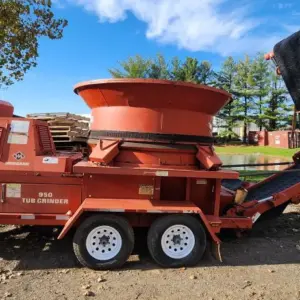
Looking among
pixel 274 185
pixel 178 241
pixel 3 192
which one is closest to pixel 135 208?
pixel 178 241

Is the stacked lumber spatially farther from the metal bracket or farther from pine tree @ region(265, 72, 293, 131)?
pine tree @ region(265, 72, 293, 131)

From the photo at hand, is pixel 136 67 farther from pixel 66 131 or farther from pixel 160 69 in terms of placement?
pixel 66 131

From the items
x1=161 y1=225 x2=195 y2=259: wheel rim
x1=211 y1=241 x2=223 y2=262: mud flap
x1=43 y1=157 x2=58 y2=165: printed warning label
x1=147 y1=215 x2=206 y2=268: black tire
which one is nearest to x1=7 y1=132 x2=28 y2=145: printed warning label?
x1=43 y1=157 x2=58 y2=165: printed warning label

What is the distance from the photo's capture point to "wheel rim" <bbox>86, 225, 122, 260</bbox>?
4744 mm

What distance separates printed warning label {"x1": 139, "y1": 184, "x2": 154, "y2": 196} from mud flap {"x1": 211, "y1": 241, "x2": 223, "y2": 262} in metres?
1.11

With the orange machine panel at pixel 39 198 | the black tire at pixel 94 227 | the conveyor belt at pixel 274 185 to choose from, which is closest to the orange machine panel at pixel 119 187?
the orange machine panel at pixel 39 198

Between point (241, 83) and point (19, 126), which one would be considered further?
point (241, 83)

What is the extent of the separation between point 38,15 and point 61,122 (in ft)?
25.6

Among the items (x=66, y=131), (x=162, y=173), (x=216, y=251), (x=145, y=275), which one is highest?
(x=66, y=131)

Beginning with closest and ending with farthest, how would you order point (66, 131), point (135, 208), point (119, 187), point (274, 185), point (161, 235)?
1. point (135, 208)
2. point (161, 235)
3. point (119, 187)
4. point (274, 185)
5. point (66, 131)

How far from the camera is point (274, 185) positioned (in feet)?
23.8

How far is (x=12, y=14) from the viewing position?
12430 millimetres

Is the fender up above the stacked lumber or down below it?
below

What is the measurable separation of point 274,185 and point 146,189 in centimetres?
329
